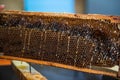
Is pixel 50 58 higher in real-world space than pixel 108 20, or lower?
lower

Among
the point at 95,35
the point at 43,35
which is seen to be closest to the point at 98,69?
the point at 95,35

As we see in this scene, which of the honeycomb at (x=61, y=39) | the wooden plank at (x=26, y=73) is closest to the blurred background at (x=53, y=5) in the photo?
the wooden plank at (x=26, y=73)

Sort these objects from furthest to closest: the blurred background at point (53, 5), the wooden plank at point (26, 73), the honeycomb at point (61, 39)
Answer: the blurred background at point (53, 5), the wooden plank at point (26, 73), the honeycomb at point (61, 39)

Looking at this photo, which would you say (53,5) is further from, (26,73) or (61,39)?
(61,39)

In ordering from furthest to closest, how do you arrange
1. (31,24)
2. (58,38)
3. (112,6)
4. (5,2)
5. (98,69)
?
(5,2) → (112,6) → (31,24) → (58,38) → (98,69)

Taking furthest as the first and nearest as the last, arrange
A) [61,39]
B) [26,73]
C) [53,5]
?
[53,5]
[26,73]
[61,39]

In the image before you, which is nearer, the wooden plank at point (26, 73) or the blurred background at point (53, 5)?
the wooden plank at point (26, 73)

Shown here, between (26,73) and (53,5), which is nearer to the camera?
(26,73)

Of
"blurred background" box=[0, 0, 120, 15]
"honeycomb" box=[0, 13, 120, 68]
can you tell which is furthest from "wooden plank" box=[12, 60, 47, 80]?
"blurred background" box=[0, 0, 120, 15]

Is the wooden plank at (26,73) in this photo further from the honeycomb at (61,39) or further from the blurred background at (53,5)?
the blurred background at (53,5)

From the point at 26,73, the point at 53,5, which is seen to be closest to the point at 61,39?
the point at 26,73

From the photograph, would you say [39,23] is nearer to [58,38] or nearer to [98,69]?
[58,38]
